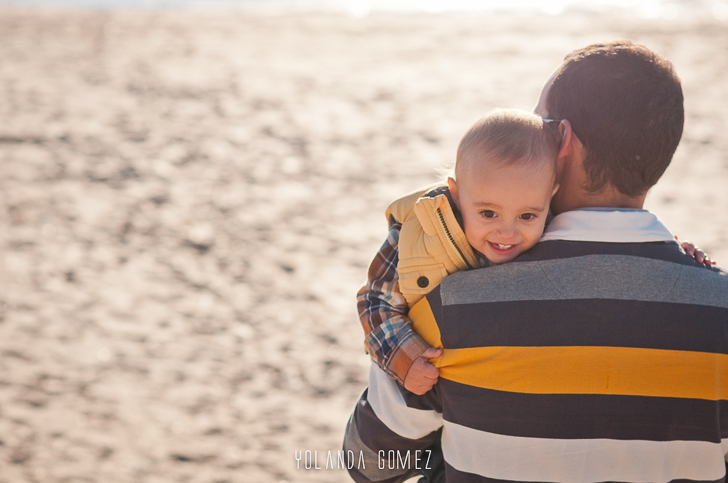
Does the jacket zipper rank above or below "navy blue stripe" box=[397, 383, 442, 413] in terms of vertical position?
above

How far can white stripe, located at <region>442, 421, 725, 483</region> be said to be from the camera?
138 centimetres

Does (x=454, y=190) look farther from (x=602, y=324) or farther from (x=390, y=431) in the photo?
(x=390, y=431)

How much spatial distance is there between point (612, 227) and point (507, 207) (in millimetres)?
238

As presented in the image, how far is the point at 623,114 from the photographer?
1.45 metres

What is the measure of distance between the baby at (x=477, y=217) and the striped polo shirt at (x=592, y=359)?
10 cm

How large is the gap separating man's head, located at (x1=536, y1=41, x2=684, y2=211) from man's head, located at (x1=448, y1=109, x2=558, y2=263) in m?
0.09

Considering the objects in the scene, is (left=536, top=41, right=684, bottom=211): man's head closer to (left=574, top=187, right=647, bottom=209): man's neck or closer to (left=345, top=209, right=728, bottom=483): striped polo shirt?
(left=574, top=187, right=647, bottom=209): man's neck

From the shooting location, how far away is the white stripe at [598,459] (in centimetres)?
138

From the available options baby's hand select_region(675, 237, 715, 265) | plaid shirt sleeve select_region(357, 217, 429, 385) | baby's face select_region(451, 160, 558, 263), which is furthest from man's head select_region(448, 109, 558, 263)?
baby's hand select_region(675, 237, 715, 265)

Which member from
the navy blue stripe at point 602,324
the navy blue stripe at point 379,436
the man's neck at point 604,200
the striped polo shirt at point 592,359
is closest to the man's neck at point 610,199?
the man's neck at point 604,200

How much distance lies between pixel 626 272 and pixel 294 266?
428 centimetres

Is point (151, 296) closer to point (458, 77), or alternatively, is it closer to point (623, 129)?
point (623, 129)

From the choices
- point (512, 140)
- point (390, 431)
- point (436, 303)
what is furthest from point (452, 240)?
point (390, 431)

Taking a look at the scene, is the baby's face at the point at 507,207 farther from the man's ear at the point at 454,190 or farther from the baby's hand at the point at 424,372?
the baby's hand at the point at 424,372
